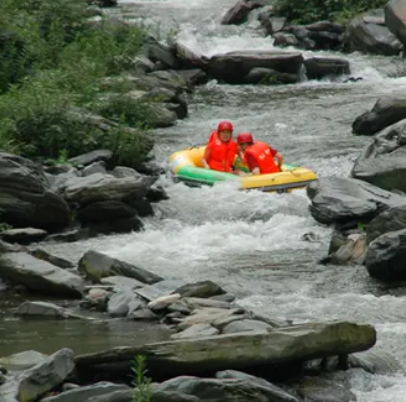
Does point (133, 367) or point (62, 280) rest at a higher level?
point (133, 367)

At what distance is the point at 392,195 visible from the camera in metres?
12.8

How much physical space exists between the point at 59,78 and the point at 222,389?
9862mm

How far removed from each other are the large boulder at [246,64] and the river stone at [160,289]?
1201 centimetres

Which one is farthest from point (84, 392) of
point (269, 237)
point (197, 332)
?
point (269, 237)

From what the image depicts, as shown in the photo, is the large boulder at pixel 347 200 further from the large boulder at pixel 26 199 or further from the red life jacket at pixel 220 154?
the large boulder at pixel 26 199

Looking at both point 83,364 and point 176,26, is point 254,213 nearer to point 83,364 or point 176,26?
point 83,364

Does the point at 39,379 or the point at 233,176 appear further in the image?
the point at 233,176

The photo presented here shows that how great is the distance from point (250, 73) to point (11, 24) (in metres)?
5.03

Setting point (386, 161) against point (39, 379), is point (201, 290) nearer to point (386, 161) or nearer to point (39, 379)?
point (39, 379)

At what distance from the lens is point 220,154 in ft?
49.6

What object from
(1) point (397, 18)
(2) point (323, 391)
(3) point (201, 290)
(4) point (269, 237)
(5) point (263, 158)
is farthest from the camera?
(1) point (397, 18)

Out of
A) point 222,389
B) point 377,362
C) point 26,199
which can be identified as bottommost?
point 26,199

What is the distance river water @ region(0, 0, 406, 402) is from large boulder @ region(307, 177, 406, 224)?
0.63 feet

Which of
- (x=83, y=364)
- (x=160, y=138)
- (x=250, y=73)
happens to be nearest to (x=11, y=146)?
(x=160, y=138)
